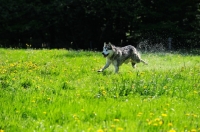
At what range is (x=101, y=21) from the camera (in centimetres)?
3503

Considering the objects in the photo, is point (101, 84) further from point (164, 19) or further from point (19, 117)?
point (164, 19)

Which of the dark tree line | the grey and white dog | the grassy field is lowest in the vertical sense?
the grassy field

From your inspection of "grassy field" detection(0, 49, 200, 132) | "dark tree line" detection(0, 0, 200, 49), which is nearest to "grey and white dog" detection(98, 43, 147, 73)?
"grassy field" detection(0, 49, 200, 132)

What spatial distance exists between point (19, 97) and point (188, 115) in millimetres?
3688

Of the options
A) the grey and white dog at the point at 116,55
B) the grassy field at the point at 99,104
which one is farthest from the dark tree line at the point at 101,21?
the grassy field at the point at 99,104

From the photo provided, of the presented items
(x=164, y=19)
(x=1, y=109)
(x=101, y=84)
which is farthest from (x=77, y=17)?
(x=1, y=109)

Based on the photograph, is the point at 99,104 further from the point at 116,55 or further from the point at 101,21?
the point at 101,21

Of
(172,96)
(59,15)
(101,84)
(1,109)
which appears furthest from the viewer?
(59,15)

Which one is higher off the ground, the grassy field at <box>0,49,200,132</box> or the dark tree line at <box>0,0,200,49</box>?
the dark tree line at <box>0,0,200,49</box>

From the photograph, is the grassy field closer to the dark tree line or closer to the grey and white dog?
the grey and white dog

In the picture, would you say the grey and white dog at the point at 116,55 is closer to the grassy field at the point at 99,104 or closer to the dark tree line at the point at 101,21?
the grassy field at the point at 99,104

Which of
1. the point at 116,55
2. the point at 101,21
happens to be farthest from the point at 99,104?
the point at 101,21

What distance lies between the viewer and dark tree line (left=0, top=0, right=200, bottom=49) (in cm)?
3275

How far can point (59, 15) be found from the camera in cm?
3341
